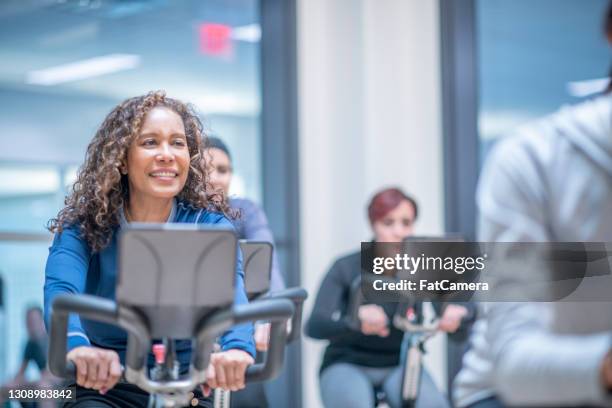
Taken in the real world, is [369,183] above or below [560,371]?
→ above

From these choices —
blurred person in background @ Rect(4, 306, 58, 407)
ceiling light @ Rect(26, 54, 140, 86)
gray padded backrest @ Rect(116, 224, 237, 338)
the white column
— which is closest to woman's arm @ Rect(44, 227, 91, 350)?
gray padded backrest @ Rect(116, 224, 237, 338)

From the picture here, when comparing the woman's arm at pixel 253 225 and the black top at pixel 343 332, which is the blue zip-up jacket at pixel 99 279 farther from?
the black top at pixel 343 332

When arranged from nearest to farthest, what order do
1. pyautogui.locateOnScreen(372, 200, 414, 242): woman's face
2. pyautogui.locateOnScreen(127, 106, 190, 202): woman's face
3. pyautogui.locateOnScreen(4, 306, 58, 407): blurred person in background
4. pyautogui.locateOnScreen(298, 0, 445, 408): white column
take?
1. pyautogui.locateOnScreen(127, 106, 190, 202): woman's face
2. pyautogui.locateOnScreen(372, 200, 414, 242): woman's face
3. pyautogui.locateOnScreen(4, 306, 58, 407): blurred person in background
4. pyautogui.locateOnScreen(298, 0, 445, 408): white column

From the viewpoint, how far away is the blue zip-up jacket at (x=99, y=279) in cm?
183

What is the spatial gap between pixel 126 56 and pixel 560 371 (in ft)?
12.3

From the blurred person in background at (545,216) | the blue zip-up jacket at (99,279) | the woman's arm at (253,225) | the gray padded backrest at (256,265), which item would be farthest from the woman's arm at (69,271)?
the woman's arm at (253,225)

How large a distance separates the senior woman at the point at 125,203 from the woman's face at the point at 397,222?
1.65 meters

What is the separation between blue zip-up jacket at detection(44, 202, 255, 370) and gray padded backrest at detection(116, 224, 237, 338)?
24 centimetres

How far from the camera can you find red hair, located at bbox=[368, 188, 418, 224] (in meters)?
3.68

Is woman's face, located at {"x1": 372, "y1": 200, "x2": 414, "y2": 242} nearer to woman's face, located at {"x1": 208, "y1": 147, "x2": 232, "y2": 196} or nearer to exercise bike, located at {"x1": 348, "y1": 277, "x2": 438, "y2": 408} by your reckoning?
exercise bike, located at {"x1": 348, "y1": 277, "x2": 438, "y2": 408}

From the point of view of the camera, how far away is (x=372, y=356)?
3480 millimetres

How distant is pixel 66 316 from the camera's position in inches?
63.5

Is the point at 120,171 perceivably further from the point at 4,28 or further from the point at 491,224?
the point at 4,28

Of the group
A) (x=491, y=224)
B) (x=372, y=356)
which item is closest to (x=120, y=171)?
(x=491, y=224)
